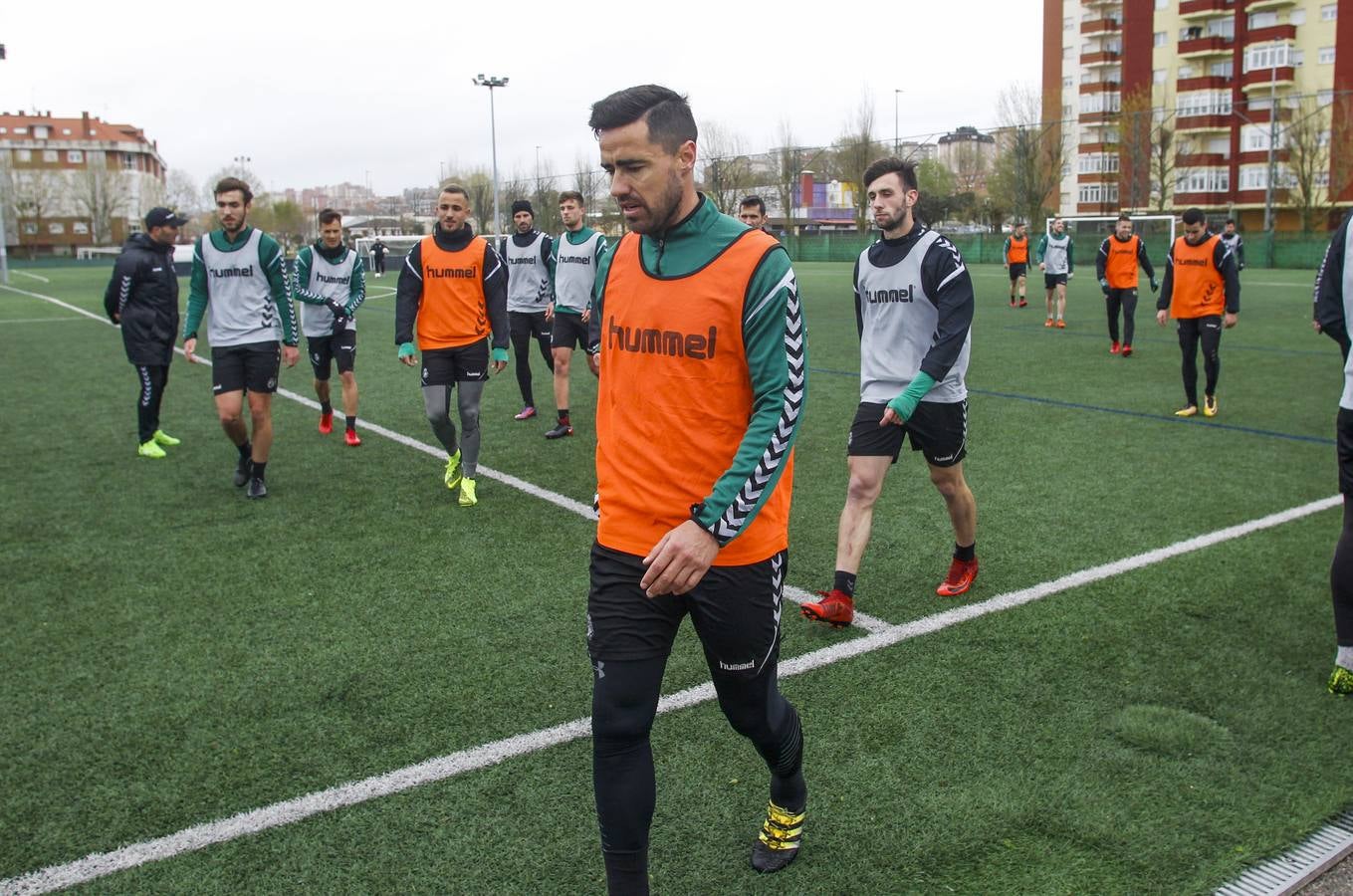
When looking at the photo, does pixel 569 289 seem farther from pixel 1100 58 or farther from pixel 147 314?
pixel 1100 58

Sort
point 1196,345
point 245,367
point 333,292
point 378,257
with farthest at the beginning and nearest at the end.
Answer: point 378,257 < point 1196,345 < point 333,292 < point 245,367

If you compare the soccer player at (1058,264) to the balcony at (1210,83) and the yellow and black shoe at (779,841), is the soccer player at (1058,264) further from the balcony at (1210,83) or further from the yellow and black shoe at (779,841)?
the balcony at (1210,83)

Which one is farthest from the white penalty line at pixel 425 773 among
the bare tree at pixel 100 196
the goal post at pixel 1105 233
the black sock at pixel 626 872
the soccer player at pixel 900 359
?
the bare tree at pixel 100 196

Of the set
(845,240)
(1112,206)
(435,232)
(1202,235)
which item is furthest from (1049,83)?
(435,232)

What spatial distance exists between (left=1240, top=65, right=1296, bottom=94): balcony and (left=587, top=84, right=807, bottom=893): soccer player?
253ft

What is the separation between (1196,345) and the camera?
432 inches

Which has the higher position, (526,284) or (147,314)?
(526,284)

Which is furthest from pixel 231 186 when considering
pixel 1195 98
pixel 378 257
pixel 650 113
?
pixel 1195 98

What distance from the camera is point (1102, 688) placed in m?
4.43

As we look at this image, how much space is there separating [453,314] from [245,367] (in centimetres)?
161

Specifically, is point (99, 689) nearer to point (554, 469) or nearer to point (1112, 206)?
point (554, 469)

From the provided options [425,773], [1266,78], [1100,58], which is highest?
[1100,58]

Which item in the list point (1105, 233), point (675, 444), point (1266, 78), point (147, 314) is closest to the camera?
point (675, 444)

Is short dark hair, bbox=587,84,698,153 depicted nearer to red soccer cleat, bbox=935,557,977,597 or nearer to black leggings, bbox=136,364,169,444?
red soccer cleat, bbox=935,557,977,597
